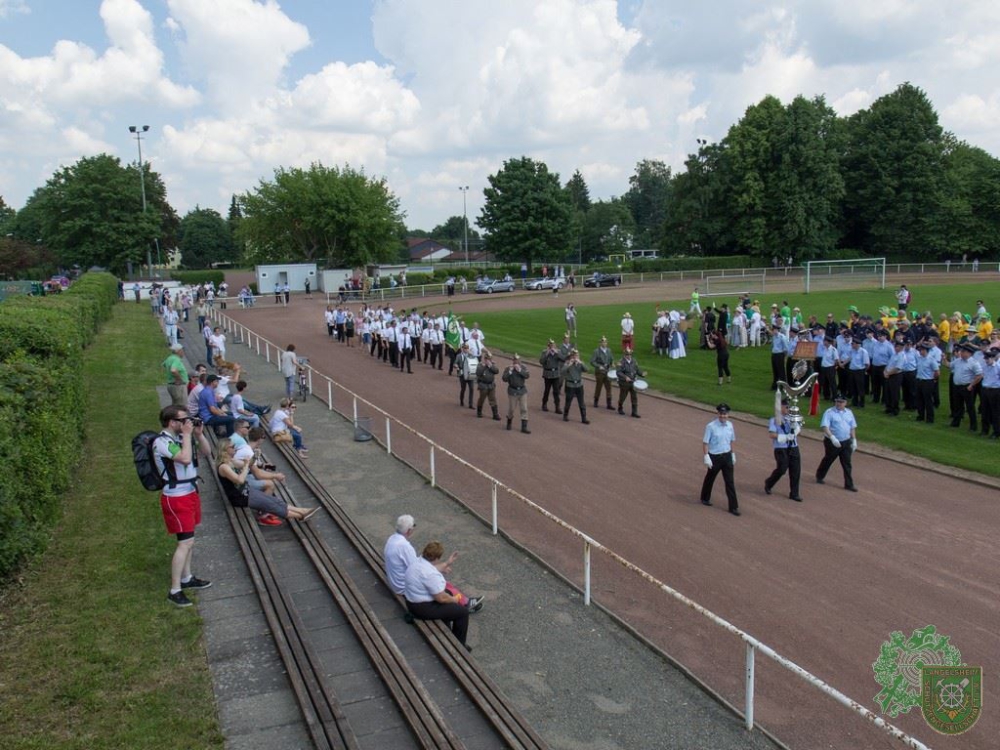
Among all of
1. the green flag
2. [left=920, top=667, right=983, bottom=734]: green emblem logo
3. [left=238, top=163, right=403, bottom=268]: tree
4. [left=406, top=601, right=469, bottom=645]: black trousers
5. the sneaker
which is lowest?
[left=920, top=667, right=983, bottom=734]: green emblem logo

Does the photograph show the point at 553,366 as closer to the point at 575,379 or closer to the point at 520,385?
the point at 575,379

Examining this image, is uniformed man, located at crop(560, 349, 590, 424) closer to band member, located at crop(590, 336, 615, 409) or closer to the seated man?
band member, located at crop(590, 336, 615, 409)

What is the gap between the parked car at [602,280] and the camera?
61.8 metres

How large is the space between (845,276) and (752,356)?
2686 cm

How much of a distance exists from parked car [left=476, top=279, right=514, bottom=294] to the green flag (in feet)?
110

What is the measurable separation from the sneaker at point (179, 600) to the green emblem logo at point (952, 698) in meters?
7.15

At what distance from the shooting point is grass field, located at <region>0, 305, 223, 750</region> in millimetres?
5730

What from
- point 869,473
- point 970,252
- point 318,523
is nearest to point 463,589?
point 318,523

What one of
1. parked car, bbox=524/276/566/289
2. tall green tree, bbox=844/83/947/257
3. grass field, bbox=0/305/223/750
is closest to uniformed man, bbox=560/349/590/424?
grass field, bbox=0/305/223/750

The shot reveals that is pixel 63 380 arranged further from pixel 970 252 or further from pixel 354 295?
pixel 970 252

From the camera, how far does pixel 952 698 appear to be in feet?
22.8

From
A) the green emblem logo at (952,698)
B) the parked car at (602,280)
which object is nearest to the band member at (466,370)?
the green emblem logo at (952,698)

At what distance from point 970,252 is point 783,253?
1520 centimetres

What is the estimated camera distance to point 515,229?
7069 cm
